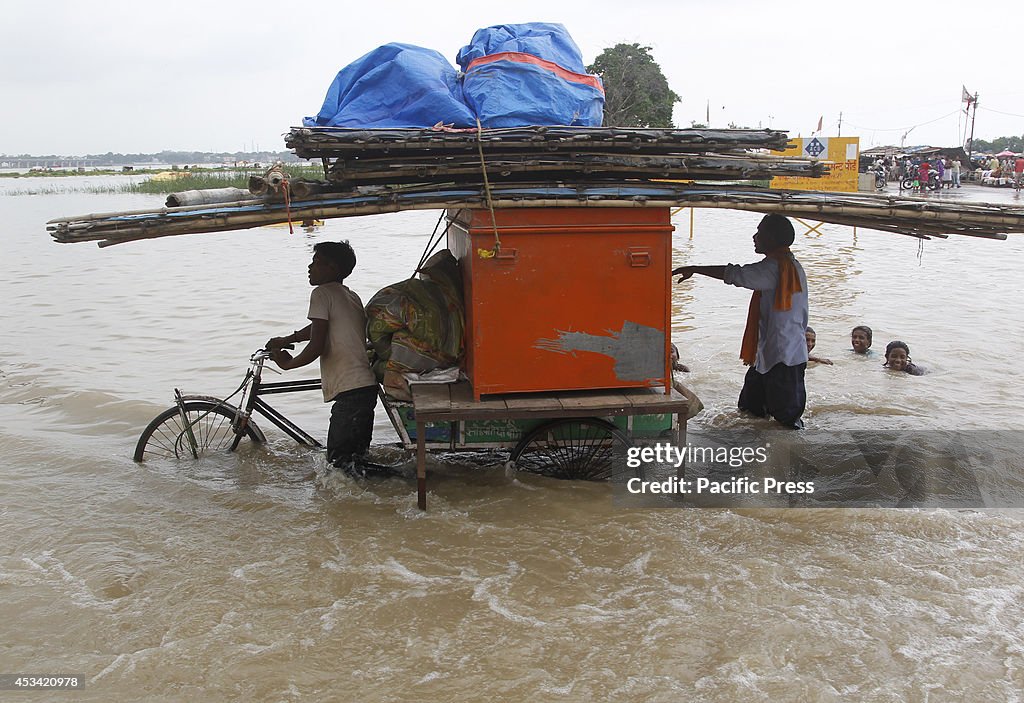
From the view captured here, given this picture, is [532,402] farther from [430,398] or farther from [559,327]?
[430,398]

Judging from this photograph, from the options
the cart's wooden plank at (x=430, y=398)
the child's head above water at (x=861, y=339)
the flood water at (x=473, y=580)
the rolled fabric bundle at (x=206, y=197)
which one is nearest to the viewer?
the flood water at (x=473, y=580)

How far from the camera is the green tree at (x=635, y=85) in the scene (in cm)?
3372

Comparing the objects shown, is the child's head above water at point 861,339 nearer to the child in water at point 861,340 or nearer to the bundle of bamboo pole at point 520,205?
the child in water at point 861,340

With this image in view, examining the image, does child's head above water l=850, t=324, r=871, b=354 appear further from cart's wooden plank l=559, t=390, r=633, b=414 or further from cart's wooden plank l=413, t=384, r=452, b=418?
cart's wooden plank l=413, t=384, r=452, b=418

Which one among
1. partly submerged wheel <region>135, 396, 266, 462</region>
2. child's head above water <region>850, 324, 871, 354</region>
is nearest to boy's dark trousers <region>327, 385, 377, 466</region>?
partly submerged wheel <region>135, 396, 266, 462</region>

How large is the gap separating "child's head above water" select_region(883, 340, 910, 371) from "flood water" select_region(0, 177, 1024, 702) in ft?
1.15

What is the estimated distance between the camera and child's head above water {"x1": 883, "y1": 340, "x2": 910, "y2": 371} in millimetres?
8531

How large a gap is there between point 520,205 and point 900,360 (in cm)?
574

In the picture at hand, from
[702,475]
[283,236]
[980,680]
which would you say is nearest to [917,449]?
[702,475]

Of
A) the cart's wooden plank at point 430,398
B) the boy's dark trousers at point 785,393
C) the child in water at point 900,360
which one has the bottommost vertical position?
the child in water at point 900,360

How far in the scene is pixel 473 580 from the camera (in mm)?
4516

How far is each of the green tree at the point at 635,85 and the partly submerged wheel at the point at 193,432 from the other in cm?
2913

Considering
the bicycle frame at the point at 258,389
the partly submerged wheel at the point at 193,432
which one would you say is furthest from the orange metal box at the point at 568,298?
the partly submerged wheel at the point at 193,432

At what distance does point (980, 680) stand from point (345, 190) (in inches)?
156
